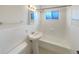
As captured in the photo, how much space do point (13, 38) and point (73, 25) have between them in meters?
0.51

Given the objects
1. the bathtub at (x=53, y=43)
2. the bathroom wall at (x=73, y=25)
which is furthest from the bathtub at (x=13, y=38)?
the bathroom wall at (x=73, y=25)

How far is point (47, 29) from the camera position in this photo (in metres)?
→ 0.89

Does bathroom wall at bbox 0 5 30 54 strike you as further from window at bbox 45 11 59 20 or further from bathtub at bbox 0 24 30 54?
window at bbox 45 11 59 20

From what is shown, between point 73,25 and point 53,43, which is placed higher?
point 73,25

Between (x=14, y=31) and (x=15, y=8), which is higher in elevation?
(x=15, y=8)

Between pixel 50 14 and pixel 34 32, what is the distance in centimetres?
19

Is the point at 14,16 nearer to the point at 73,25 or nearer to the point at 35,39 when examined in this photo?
the point at 35,39

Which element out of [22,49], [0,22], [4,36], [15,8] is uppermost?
[15,8]

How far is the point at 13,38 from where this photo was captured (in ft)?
2.99

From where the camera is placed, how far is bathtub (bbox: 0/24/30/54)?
2.73 ft

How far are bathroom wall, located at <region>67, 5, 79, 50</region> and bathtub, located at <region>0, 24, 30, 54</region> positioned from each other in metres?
0.38

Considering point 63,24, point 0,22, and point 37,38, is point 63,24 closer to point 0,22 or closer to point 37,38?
point 37,38

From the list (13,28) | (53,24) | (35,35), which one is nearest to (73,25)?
(53,24)

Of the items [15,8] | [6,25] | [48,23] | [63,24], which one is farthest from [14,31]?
[63,24]
